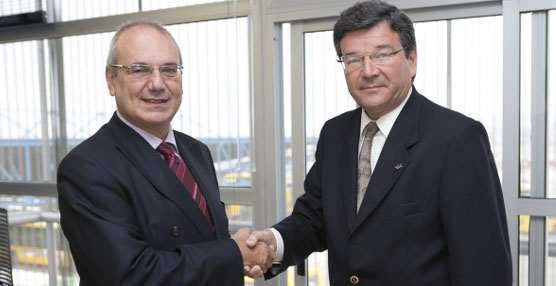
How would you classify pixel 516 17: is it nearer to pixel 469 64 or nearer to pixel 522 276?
pixel 469 64

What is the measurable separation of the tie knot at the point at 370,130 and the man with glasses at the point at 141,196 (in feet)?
1.83

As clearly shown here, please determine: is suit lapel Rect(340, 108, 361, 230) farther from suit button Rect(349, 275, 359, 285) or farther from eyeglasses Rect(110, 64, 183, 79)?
eyeglasses Rect(110, 64, 183, 79)

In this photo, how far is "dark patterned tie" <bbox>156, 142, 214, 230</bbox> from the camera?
156cm

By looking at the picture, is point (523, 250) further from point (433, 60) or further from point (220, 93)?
point (220, 93)

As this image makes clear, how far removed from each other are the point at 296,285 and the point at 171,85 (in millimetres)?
1748

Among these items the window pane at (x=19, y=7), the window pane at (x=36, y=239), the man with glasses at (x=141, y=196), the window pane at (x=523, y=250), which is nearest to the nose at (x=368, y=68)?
the man with glasses at (x=141, y=196)

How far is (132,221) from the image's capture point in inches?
54.0

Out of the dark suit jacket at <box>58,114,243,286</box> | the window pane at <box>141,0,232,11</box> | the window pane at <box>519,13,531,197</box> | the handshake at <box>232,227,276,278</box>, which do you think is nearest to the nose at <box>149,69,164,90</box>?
the dark suit jacket at <box>58,114,243,286</box>

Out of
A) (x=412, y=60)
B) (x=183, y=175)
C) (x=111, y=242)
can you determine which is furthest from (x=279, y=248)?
(x=412, y=60)

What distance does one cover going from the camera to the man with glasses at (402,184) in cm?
138

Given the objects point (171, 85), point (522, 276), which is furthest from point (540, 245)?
point (171, 85)

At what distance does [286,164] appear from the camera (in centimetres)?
282

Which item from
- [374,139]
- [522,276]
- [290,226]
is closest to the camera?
[374,139]

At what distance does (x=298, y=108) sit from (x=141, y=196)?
1.50 m
